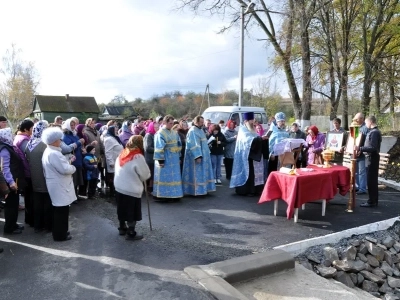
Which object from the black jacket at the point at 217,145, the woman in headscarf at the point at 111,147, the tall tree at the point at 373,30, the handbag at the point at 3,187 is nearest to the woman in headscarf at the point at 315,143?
the black jacket at the point at 217,145

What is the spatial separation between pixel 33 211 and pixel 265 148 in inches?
208

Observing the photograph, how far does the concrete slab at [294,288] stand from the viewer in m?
4.33

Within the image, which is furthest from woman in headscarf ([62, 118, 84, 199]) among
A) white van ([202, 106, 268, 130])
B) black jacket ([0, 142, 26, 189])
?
white van ([202, 106, 268, 130])

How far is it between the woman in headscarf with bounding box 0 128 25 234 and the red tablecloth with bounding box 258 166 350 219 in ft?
13.3

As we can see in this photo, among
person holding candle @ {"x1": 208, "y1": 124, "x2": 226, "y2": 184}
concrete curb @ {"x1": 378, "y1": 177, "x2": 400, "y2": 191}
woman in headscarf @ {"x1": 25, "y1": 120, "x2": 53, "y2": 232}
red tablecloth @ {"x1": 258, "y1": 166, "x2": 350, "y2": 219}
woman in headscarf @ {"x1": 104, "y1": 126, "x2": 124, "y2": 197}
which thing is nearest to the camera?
woman in headscarf @ {"x1": 25, "y1": 120, "x2": 53, "y2": 232}

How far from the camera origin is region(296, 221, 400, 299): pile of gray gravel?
211 inches

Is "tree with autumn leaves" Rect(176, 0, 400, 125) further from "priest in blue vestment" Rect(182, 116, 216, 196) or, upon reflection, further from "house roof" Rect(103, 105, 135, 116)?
→ "house roof" Rect(103, 105, 135, 116)

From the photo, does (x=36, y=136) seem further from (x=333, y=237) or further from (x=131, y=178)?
(x=333, y=237)

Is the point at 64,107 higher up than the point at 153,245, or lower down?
higher up

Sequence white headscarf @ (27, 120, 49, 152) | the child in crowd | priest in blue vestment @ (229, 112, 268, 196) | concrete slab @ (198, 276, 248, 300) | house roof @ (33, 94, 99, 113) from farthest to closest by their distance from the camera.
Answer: house roof @ (33, 94, 99, 113) < priest in blue vestment @ (229, 112, 268, 196) < the child in crowd < white headscarf @ (27, 120, 49, 152) < concrete slab @ (198, 276, 248, 300)

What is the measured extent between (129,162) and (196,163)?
3.24 m

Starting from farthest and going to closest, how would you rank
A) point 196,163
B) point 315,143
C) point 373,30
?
point 373,30 < point 315,143 < point 196,163

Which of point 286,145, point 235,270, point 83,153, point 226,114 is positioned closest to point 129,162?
point 235,270

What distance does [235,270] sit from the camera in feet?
14.7
